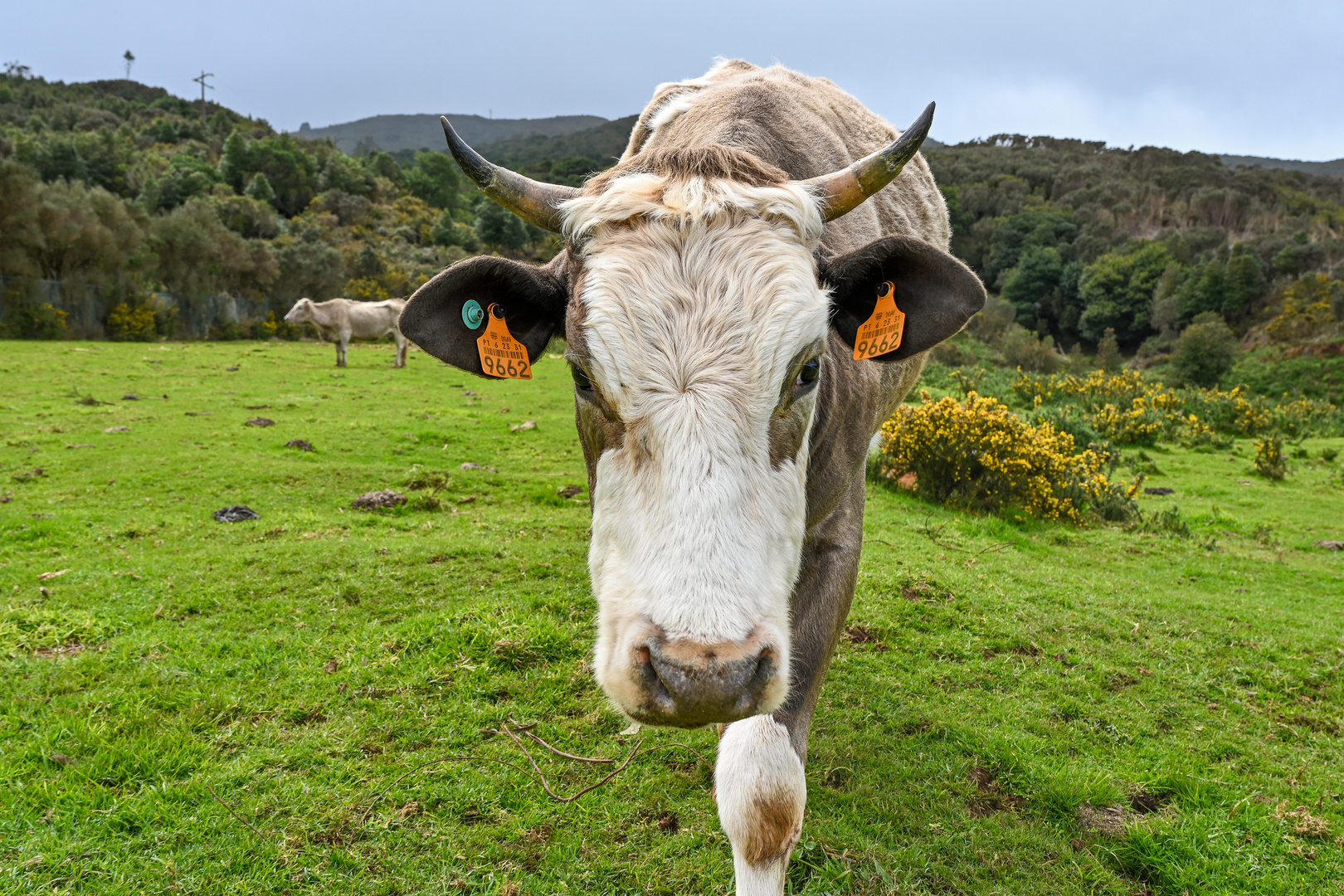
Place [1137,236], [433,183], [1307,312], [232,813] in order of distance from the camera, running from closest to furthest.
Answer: [232,813]
[1307,312]
[1137,236]
[433,183]

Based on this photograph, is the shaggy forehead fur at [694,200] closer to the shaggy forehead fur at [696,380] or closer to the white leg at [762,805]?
the shaggy forehead fur at [696,380]

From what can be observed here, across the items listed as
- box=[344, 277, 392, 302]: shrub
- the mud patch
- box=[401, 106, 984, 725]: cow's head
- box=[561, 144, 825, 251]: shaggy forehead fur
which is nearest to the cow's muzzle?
box=[401, 106, 984, 725]: cow's head

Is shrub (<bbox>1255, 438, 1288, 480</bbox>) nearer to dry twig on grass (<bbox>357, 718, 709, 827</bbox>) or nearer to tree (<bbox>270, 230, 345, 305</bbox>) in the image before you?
dry twig on grass (<bbox>357, 718, 709, 827</bbox>)

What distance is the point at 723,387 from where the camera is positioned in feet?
7.12

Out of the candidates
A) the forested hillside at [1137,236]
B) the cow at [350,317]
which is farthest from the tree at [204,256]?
the forested hillside at [1137,236]

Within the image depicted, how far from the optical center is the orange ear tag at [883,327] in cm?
288

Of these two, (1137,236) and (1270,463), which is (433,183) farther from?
(1270,463)

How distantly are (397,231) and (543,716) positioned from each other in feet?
237

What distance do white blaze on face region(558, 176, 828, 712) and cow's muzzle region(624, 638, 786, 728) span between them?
0.06ft

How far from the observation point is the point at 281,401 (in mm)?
15211

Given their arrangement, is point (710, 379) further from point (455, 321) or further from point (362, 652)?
point (362, 652)

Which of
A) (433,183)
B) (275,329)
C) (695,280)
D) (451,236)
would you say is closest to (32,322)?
(275,329)

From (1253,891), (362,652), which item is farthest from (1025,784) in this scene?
(362,652)

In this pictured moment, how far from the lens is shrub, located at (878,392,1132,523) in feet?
32.1
